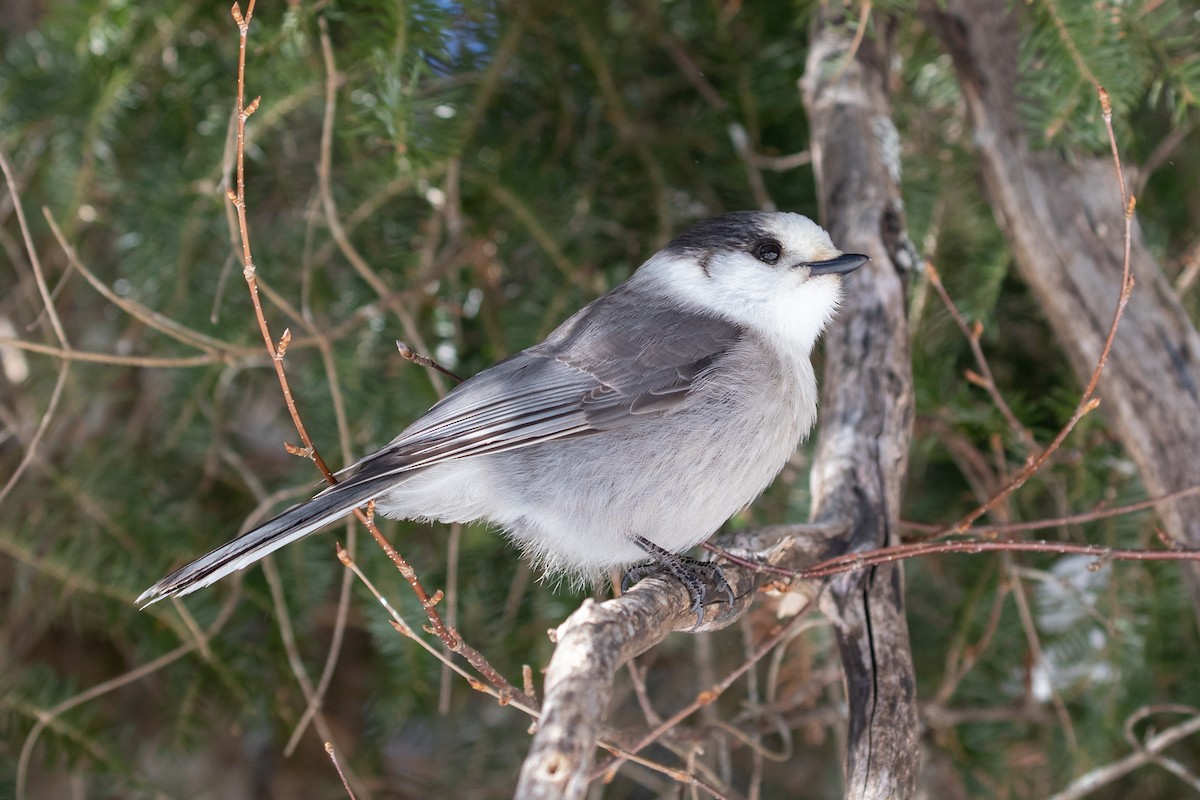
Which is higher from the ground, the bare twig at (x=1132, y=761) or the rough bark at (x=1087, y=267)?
the rough bark at (x=1087, y=267)

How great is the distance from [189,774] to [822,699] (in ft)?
6.75

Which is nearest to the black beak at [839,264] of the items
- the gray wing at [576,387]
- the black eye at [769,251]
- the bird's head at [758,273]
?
the bird's head at [758,273]

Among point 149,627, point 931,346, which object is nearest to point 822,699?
point 931,346

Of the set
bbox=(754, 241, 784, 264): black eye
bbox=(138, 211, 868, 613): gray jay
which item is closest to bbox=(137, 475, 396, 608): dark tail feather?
bbox=(138, 211, 868, 613): gray jay

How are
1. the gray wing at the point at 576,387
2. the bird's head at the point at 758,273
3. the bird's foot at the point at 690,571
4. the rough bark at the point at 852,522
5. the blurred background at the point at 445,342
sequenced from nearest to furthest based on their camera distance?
the rough bark at the point at 852,522, the bird's foot at the point at 690,571, the gray wing at the point at 576,387, the bird's head at the point at 758,273, the blurred background at the point at 445,342

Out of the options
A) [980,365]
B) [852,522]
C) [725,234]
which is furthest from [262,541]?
[980,365]

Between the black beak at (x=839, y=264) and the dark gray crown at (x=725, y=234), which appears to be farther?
the dark gray crown at (x=725, y=234)

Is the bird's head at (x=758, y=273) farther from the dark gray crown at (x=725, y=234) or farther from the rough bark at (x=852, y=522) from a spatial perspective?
the rough bark at (x=852, y=522)

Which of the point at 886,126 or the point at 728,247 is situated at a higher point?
the point at 886,126

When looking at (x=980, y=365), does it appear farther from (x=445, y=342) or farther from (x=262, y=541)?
(x=262, y=541)

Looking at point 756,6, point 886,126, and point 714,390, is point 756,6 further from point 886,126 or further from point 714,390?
point 714,390

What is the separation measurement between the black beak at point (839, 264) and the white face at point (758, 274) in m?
0.02

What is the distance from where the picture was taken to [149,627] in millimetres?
2725

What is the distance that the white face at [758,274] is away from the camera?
95.7 inches
